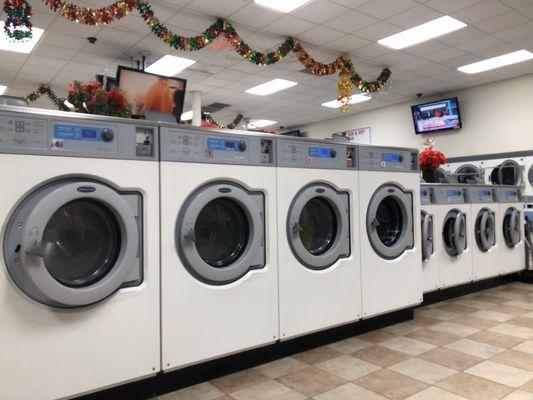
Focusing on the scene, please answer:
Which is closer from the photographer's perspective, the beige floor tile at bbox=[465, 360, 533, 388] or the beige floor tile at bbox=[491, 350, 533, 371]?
the beige floor tile at bbox=[465, 360, 533, 388]

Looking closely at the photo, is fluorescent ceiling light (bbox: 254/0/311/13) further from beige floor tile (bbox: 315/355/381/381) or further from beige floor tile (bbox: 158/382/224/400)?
beige floor tile (bbox: 158/382/224/400)

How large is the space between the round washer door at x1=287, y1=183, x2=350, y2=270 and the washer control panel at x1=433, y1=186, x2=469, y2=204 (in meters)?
1.45

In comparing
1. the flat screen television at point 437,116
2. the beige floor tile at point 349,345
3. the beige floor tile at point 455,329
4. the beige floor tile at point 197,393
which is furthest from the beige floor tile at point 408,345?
the flat screen television at point 437,116

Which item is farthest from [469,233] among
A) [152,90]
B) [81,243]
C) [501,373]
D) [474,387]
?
[81,243]

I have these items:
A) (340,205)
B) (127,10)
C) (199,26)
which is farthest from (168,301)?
(199,26)

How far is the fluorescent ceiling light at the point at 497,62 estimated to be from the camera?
241 inches

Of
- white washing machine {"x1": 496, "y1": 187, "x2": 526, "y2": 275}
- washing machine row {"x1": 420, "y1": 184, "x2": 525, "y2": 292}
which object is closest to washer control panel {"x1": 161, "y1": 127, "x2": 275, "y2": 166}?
washing machine row {"x1": 420, "y1": 184, "x2": 525, "y2": 292}

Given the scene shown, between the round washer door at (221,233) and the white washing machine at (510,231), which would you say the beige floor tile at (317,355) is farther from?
the white washing machine at (510,231)

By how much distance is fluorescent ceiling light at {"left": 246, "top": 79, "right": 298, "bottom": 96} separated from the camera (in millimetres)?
7371

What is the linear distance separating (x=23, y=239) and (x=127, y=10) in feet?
10.7

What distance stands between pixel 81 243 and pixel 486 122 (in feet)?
25.3

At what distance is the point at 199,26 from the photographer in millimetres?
5027

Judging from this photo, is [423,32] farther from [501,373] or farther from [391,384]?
[391,384]

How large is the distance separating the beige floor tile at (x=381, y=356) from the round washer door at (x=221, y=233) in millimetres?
876
